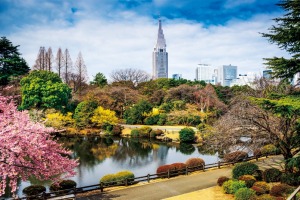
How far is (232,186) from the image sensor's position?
15.1m

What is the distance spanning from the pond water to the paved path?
5791 mm

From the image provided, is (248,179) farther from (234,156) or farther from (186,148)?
(186,148)

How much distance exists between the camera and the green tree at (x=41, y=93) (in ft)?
145

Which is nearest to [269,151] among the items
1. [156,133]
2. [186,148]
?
[186,148]

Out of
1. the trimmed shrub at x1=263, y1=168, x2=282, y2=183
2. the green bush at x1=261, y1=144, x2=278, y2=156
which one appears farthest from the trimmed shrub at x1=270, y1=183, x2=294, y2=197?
the green bush at x1=261, y1=144, x2=278, y2=156

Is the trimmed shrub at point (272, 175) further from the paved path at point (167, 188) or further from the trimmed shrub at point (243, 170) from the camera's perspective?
the paved path at point (167, 188)

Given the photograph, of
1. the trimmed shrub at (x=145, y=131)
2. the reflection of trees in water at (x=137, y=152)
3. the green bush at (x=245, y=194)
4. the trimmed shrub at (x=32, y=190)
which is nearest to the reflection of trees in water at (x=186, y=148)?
the reflection of trees in water at (x=137, y=152)

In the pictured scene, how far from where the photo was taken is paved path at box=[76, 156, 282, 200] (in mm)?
15156

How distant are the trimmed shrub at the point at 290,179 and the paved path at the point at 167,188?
4.10 metres

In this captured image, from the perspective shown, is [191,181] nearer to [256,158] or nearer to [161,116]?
[256,158]

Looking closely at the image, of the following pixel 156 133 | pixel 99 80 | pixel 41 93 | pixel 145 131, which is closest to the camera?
pixel 156 133

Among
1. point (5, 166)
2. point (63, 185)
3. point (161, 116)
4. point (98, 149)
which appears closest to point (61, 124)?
point (98, 149)

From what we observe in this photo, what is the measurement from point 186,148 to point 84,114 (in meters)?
19.5

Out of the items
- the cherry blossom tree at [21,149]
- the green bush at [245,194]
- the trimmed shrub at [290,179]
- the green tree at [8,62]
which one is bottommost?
the green bush at [245,194]
